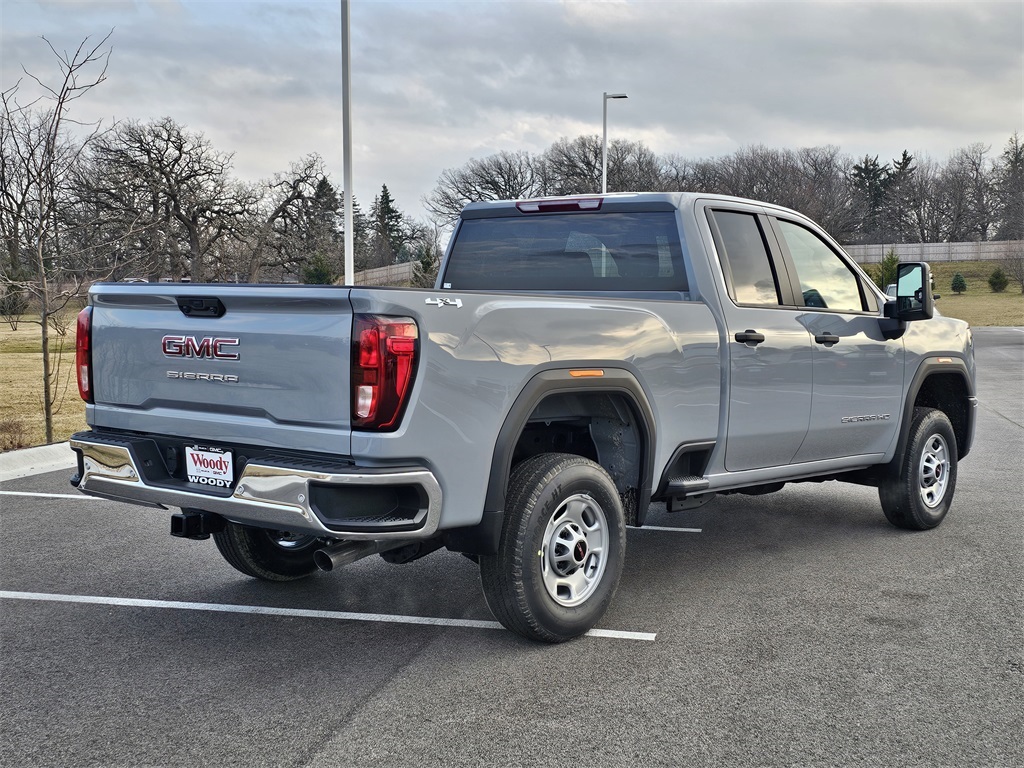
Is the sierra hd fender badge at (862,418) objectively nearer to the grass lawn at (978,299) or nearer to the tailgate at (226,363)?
the tailgate at (226,363)

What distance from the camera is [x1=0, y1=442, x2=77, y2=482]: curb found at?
9.02m

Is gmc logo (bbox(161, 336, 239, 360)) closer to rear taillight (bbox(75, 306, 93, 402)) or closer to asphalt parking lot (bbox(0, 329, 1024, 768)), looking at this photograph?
rear taillight (bbox(75, 306, 93, 402))

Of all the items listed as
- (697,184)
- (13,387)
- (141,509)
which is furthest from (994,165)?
(141,509)

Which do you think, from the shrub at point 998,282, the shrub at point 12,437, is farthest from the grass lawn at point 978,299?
the shrub at point 12,437

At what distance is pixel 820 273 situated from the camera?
6402 mm

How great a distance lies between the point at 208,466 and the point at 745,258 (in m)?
3.22

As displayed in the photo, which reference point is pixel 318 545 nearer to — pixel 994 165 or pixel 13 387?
pixel 13 387

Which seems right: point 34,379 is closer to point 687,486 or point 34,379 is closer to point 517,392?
point 687,486

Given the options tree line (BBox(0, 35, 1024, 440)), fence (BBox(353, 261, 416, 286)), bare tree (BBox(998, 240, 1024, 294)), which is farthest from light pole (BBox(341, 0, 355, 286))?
bare tree (BBox(998, 240, 1024, 294))

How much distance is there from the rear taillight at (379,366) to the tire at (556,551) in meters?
0.85

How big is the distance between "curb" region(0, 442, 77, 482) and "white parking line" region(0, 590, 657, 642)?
3.91m

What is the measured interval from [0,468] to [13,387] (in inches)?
421

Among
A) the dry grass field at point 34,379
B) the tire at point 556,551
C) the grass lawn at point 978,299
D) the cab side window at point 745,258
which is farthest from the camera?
the grass lawn at point 978,299

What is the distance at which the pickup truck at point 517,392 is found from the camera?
3.89 meters
